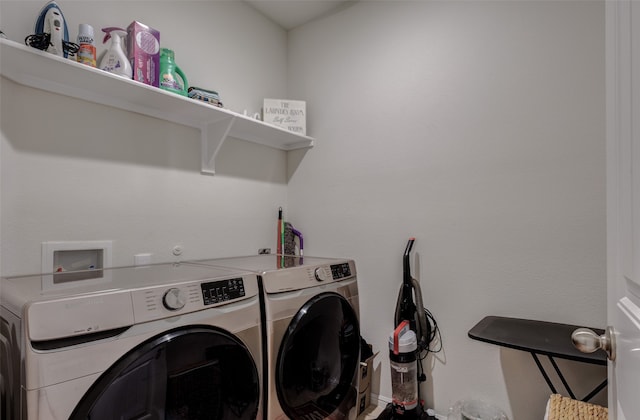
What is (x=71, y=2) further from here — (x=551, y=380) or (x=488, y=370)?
(x=551, y=380)

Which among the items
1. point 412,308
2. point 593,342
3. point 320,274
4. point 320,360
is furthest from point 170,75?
point 593,342

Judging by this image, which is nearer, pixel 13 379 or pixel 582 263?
pixel 13 379

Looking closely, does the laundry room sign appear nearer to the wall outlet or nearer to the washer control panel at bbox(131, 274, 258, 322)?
the wall outlet

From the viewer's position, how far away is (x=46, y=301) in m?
0.79

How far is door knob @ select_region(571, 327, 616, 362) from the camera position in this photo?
623 millimetres

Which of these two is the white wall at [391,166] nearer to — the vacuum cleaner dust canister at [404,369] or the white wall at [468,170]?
the white wall at [468,170]

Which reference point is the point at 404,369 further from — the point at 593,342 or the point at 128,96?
the point at 128,96

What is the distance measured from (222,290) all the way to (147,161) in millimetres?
906

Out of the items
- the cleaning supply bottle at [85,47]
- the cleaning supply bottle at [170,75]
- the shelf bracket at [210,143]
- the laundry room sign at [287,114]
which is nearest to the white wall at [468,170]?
the laundry room sign at [287,114]

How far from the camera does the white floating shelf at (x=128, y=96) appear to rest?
3.91 feet

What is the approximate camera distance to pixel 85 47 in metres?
1.31

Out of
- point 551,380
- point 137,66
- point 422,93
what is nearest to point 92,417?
point 137,66

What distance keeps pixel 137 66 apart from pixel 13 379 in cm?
121

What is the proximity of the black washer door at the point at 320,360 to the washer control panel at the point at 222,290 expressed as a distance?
0.31 meters
